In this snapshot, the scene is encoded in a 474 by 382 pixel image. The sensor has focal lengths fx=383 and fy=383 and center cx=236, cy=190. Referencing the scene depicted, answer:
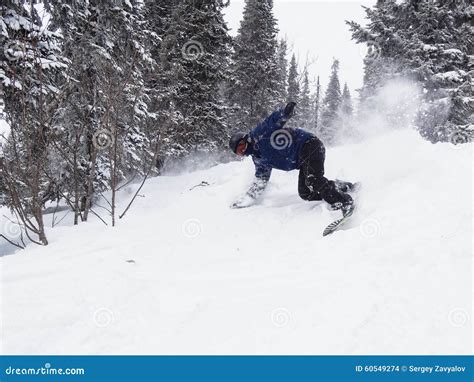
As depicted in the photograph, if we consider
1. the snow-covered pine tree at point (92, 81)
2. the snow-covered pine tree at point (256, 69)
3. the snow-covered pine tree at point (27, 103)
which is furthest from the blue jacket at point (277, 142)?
the snow-covered pine tree at point (256, 69)

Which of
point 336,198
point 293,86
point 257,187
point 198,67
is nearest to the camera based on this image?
point 336,198

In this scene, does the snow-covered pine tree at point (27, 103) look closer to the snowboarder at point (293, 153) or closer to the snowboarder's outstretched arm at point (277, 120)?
the snowboarder at point (293, 153)

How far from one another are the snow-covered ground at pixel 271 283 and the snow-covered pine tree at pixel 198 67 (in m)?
9.54

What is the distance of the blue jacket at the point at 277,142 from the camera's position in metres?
5.42

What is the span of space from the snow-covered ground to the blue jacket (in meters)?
0.89

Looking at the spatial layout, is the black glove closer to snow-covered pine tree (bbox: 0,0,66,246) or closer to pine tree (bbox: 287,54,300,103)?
snow-covered pine tree (bbox: 0,0,66,246)

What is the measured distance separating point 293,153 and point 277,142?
0.28 meters

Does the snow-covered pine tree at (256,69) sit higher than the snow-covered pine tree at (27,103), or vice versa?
the snow-covered pine tree at (256,69)

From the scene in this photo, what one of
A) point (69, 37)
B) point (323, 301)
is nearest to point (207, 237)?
point (323, 301)

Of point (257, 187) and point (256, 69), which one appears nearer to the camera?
point (257, 187)

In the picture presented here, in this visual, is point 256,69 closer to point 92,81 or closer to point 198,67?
point 198,67

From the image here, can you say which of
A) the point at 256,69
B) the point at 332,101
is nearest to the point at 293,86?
the point at 332,101

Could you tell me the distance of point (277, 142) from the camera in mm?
5512

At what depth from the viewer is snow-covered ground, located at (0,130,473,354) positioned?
2391mm
